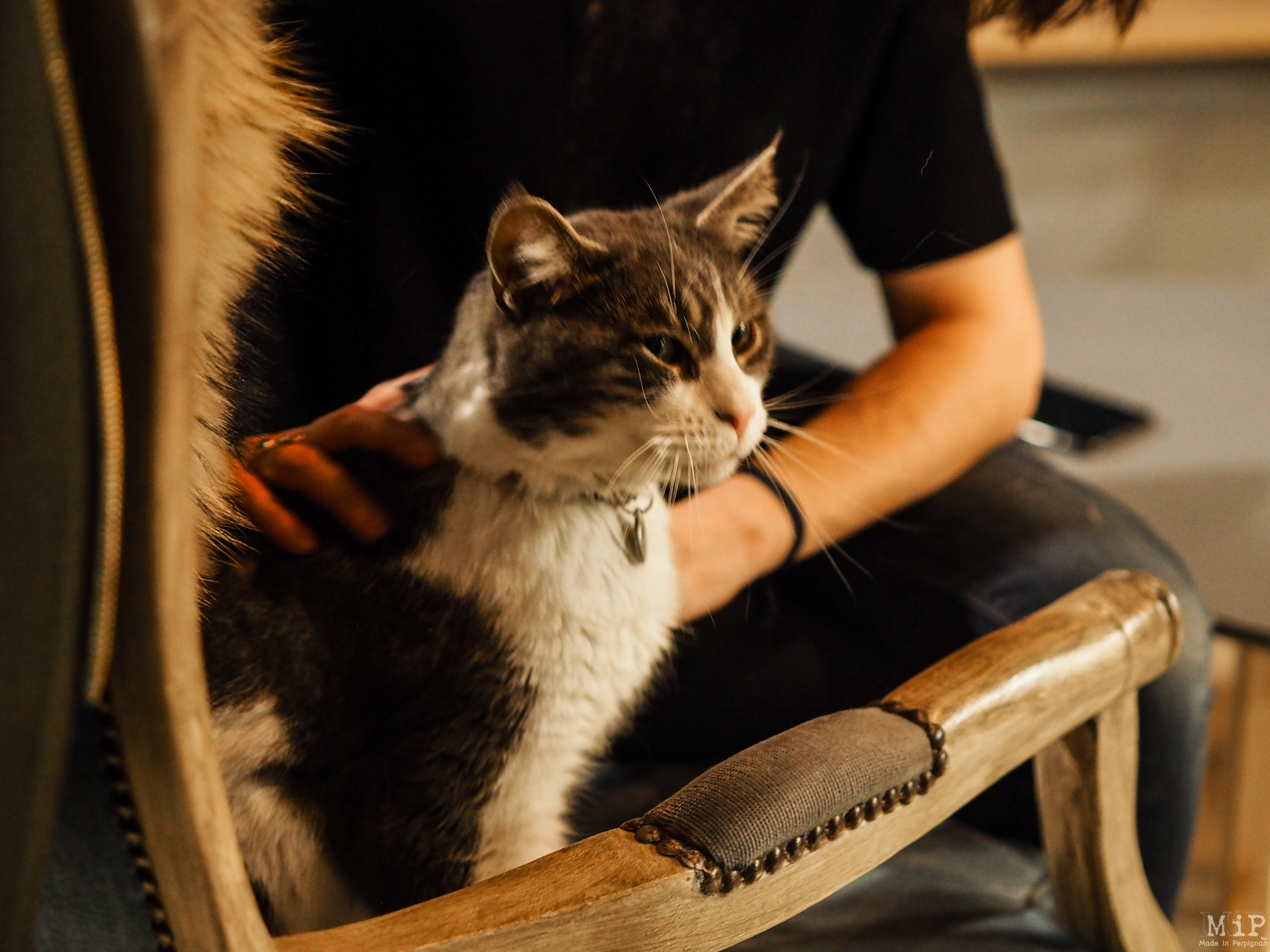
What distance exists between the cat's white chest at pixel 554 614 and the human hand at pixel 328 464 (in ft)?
0.08

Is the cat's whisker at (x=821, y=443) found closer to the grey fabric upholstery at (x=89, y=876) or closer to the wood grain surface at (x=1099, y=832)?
the wood grain surface at (x=1099, y=832)

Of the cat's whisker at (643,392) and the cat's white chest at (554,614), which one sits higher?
the cat's whisker at (643,392)

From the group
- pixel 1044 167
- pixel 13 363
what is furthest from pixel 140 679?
pixel 1044 167

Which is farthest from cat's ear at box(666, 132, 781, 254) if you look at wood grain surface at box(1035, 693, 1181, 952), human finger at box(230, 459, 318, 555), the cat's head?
wood grain surface at box(1035, 693, 1181, 952)

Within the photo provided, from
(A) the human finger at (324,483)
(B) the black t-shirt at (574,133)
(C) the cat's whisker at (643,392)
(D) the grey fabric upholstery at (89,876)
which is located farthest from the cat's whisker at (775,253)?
(D) the grey fabric upholstery at (89,876)

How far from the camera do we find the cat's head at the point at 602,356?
362mm

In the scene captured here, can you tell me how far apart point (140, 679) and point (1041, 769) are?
49 cm

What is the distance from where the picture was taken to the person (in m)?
0.36

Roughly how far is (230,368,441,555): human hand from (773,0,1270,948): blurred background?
1.42 feet

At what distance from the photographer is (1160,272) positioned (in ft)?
2.71

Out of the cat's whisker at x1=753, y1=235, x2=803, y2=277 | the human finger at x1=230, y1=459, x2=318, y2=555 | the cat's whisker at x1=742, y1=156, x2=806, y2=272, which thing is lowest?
the human finger at x1=230, y1=459, x2=318, y2=555

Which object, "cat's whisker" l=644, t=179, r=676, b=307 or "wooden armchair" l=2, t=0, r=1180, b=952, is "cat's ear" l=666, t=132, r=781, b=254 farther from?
"wooden armchair" l=2, t=0, r=1180, b=952

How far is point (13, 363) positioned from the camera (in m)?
0.22

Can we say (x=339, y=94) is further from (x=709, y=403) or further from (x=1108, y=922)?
(x=1108, y=922)
